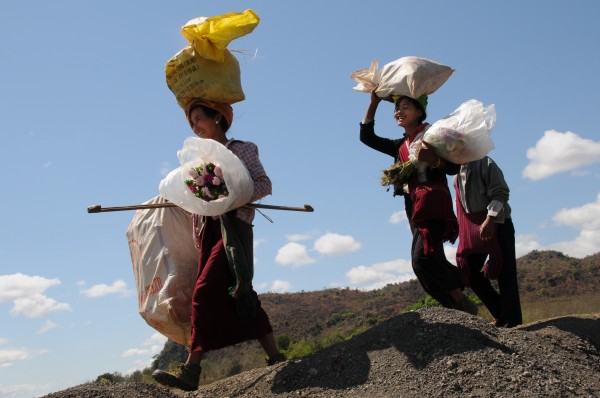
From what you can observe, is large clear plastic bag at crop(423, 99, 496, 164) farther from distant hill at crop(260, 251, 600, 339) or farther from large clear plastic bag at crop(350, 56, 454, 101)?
distant hill at crop(260, 251, 600, 339)

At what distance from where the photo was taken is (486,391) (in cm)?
459

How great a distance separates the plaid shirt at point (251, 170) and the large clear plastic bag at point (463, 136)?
139 centimetres

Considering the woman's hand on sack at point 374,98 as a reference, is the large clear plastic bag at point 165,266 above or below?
below

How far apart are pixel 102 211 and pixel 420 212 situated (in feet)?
8.32

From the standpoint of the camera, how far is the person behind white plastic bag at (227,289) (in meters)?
5.38

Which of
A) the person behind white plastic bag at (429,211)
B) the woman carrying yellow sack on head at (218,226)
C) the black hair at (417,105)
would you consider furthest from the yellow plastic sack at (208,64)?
the person behind white plastic bag at (429,211)

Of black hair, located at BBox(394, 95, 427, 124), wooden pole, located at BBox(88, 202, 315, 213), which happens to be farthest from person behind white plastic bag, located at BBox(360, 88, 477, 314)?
wooden pole, located at BBox(88, 202, 315, 213)

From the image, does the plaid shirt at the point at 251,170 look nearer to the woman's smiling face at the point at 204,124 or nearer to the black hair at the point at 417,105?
the woman's smiling face at the point at 204,124

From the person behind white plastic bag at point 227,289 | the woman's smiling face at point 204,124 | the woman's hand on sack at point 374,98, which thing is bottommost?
the person behind white plastic bag at point 227,289

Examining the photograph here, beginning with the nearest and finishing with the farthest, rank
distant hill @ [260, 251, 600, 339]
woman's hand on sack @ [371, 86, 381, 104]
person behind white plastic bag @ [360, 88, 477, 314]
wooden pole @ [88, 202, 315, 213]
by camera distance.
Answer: wooden pole @ [88, 202, 315, 213]
person behind white plastic bag @ [360, 88, 477, 314]
woman's hand on sack @ [371, 86, 381, 104]
distant hill @ [260, 251, 600, 339]

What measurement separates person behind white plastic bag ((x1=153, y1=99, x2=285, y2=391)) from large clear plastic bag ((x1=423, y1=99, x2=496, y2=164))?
1432mm

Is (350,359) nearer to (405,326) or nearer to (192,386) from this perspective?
(405,326)

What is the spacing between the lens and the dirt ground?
→ 4699 mm

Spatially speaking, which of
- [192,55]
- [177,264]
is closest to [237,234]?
[177,264]
